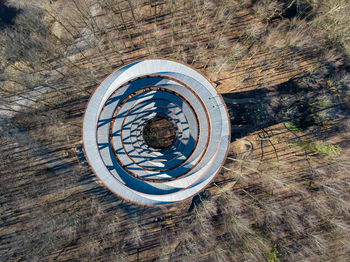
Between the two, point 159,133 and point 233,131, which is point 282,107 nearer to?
point 233,131

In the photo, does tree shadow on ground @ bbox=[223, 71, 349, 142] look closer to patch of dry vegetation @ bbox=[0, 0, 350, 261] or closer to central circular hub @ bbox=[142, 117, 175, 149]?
patch of dry vegetation @ bbox=[0, 0, 350, 261]

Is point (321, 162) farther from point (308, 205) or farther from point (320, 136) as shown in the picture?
point (308, 205)

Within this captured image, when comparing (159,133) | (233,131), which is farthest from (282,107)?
(159,133)

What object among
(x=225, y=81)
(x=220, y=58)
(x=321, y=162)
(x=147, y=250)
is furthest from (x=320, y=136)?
(x=147, y=250)

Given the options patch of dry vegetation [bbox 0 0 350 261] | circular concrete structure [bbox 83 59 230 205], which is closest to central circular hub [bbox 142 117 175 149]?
circular concrete structure [bbox 83 59 230 205]

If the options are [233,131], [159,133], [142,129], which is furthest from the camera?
[233,131]

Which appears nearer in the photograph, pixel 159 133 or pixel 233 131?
pixel 159 133
